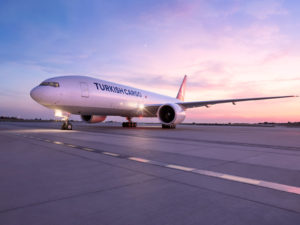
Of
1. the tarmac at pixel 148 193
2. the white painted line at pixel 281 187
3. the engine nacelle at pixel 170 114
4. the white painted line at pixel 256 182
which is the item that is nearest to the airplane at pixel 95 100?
the engine nacelle at pixel 170 114

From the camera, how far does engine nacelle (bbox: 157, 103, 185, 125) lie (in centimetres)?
1597

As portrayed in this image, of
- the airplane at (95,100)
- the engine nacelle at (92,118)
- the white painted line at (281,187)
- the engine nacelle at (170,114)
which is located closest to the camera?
the white painted line at (281,187)

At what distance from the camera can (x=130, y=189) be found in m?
2.54

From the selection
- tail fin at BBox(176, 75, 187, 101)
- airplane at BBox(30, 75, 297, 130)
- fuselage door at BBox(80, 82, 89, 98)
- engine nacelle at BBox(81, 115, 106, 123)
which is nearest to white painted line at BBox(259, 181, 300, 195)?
airplane at BBox(30, 75, 297, 130)

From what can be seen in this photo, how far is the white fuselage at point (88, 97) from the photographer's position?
12852 mm

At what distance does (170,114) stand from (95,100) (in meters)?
6.93

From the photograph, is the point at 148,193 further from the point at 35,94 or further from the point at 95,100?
the point at 95,100

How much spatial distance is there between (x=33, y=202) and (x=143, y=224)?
47.2 inches

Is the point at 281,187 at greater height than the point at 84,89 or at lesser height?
lesser

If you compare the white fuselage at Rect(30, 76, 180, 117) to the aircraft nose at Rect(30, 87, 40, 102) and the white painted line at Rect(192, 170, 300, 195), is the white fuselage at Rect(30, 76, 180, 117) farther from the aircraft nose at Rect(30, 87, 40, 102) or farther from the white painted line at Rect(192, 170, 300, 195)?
the white painted line at Rect(192, 170, 300, 195)

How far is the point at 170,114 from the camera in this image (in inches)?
736

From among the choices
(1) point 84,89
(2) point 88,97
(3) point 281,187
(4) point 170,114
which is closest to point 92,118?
(2) point 88,97

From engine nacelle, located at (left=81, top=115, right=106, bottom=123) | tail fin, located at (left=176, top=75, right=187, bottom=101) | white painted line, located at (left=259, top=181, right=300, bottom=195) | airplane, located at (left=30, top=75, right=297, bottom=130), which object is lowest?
white painted line, located at (left=259, top=181, right=300, bottom=195)

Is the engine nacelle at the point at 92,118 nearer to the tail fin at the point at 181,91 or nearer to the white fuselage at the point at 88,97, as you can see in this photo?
the white fuselage at the point at 88,97
